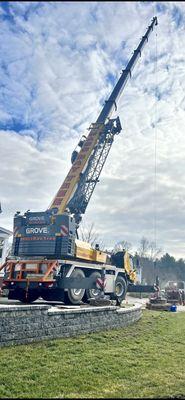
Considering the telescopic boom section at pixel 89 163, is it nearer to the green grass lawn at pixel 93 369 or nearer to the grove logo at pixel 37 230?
the grove logo at pixel 37 230

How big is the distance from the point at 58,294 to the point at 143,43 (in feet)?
46.4

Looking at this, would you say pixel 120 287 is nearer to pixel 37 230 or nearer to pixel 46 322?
pixel 37 230

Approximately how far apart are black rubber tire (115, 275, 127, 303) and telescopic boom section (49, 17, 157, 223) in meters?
2.92

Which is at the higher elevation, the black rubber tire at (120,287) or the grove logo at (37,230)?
the grove logo at (37,230)

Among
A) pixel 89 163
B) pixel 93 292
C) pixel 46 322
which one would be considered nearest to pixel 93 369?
pixel 46 322

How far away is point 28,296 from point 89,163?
20.4ft

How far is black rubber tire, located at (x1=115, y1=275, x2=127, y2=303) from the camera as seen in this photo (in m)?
15.0

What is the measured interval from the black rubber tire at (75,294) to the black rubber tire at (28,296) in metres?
1.04

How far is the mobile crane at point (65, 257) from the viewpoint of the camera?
11281 millimetres

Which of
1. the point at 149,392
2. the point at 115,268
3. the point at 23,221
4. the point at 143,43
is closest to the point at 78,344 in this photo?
the point at 149,392

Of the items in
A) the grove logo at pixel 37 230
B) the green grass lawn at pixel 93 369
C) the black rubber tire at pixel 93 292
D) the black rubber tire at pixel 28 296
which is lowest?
the green grass lawn at pixel 93 369

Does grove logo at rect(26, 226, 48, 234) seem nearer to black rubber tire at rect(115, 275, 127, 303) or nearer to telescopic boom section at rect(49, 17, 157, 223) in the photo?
telescopic boom section at rect(49, 17, 157, 223)

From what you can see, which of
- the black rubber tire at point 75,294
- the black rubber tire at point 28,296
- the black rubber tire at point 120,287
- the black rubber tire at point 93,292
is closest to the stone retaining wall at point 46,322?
the black rubber tire at point 75,294

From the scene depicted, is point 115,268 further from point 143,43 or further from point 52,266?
point 143,43
